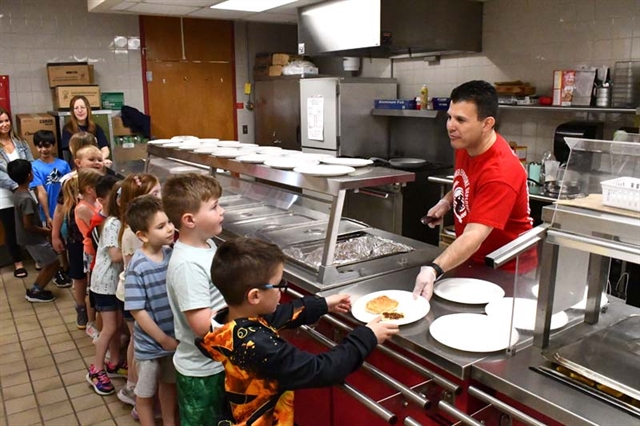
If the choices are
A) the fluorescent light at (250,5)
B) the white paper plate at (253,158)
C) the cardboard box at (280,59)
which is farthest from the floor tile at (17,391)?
the cardboard box at (280,59)

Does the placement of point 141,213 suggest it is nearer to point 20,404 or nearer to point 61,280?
point 20,404

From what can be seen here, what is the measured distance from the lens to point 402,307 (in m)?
A: 1.73

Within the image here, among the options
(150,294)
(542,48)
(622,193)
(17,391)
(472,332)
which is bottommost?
(17,391)

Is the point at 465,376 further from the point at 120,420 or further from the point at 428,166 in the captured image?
the point at 428,166

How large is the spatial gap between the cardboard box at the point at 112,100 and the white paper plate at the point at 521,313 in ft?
17.7

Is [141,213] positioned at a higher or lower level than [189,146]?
lower

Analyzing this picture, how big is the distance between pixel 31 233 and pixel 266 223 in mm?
2570

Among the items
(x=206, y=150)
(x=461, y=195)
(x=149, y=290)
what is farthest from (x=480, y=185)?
(x=206, y=150)

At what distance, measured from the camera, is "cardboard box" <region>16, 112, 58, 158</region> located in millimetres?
5410

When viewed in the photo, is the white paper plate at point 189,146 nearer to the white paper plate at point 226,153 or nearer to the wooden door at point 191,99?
the white paper plate at point 226,153

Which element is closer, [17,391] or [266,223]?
[266,223]

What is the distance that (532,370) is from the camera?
4.48 feet

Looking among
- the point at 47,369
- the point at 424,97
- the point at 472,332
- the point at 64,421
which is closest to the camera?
the point at 472,332

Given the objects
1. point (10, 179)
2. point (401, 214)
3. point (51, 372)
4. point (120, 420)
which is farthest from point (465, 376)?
point (10, 179)
